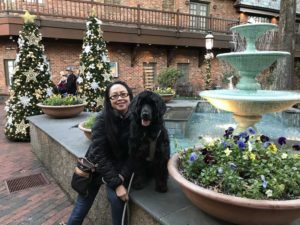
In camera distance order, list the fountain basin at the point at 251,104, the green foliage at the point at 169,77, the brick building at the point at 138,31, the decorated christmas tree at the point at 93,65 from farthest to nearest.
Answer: the green foliage at the point at 169,77, the brick building at the point at 138,31, the decorated christmas tree at the point at 93,65, the fountain basin at the point at 251,104

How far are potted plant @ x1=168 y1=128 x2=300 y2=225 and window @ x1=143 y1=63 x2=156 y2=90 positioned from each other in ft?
45.4

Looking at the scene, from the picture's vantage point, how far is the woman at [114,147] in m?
2.28

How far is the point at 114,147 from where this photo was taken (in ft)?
7.74

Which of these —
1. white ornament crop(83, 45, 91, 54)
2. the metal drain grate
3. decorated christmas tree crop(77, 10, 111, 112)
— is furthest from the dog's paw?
white ornament crop(83, 45, 91, 54)

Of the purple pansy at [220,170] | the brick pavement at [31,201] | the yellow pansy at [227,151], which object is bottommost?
the brick pavement at [31,201]

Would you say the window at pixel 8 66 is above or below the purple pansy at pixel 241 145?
above

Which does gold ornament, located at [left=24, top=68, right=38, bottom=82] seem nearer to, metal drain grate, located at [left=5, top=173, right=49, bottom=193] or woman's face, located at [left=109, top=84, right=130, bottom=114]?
metal drain grate, located at [left=5, top=173, right=49, bottom=193]

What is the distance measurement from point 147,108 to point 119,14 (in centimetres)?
1310

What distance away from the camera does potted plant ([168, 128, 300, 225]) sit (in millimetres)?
1587

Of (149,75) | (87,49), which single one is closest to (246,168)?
(87,49)

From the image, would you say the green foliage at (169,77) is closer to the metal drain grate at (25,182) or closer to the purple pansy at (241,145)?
the metal drain grate at (25,182)

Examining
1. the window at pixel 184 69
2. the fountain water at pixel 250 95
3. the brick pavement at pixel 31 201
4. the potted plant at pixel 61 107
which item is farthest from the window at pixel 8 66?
the fountain water at pixel 250 95

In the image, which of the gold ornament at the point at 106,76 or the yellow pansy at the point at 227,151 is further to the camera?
the gold ornament at the point at 106,76

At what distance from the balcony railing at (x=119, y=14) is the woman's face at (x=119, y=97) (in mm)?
9887
